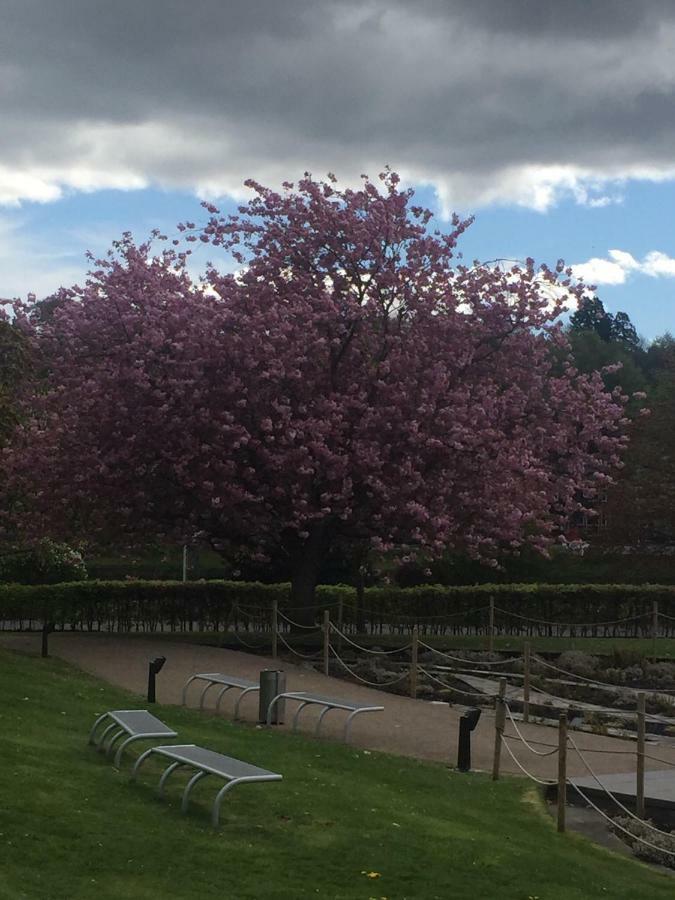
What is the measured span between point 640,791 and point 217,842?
4569 millimetres

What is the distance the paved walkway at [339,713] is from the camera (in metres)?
13.8

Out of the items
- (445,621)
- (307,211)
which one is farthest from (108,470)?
(445,621)

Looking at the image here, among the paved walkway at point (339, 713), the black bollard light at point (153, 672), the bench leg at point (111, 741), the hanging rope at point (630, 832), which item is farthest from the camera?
the black bollard light at point (153, 672)

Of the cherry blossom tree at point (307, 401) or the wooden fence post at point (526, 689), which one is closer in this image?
the wooden fence post at point (526, 689)

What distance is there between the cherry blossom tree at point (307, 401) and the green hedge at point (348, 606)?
253 centimetres

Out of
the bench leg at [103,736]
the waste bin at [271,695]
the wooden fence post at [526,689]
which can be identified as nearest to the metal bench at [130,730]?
the bench leg at [103,736]

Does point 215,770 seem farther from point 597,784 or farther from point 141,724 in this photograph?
point 597,784

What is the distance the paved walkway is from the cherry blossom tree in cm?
290

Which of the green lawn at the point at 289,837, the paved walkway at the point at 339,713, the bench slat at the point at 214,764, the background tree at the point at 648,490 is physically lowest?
the paved walkway at the point at 339,713

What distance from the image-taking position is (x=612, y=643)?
28250 millimetres

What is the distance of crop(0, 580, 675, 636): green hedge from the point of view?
27.7 metres

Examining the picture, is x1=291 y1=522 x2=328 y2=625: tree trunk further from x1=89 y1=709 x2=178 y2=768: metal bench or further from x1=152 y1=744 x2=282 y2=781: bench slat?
Result: x1=152 y1=744 x2=282 y2=781: bench slat

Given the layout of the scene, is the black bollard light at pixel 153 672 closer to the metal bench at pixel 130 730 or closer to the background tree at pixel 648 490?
the metal bench at pixel 130 730

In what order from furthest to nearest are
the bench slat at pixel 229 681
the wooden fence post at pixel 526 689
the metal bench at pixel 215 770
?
the wooden fence post at pixel 526 689 < the bench slat at pixel 229 681 < the metal bench at pixel 215 770
